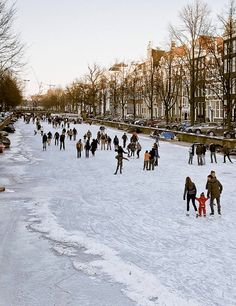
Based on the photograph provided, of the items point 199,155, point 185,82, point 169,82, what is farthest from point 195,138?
point 185,82

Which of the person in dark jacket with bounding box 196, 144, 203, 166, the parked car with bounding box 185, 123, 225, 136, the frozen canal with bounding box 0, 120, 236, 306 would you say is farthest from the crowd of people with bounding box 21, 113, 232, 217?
the parked car with bounding box 185, 123, 225, 136

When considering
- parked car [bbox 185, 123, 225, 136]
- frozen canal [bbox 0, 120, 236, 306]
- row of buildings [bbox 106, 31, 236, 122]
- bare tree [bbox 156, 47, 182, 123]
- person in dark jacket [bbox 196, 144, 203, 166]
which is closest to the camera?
frozen canal [bbox 0, 120, 236, 306]

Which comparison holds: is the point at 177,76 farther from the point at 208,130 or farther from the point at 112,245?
the point at 112,245

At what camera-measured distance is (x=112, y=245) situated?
463 inches

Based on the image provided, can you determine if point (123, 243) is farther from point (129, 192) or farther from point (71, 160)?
point (71, 160)

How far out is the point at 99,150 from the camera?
37.4m

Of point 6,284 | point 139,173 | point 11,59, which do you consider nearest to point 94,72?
point 11,59

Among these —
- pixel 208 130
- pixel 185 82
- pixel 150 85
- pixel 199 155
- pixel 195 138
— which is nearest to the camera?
pixel 199 155

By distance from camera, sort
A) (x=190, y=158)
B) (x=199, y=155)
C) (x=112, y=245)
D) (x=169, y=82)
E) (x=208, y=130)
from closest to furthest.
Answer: (x=112, y=245) < (x=199, y=155) < (x=190, y=158) < (x=208, y=130) < (x=169, y=82)

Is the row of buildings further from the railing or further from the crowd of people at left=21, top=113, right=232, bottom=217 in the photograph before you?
the crowd of people at left=21, top=113, right=232, bottom=217

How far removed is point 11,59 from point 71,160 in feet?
25.5

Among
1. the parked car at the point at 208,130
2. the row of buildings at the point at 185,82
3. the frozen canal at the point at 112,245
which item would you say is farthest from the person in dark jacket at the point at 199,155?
the parked car at the point at 208,130

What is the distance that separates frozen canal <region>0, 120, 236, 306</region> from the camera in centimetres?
876

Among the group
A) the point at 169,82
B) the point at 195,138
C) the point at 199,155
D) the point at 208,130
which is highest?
the point at 169,82
